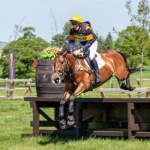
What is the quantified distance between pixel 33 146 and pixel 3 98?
17092 millimetres

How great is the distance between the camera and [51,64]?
1189 centimetres

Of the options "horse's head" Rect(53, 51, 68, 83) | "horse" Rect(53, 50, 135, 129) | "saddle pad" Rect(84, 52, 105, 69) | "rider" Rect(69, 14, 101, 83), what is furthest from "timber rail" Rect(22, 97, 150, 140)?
"horse's head" Rect(53, 51, 68, 83)

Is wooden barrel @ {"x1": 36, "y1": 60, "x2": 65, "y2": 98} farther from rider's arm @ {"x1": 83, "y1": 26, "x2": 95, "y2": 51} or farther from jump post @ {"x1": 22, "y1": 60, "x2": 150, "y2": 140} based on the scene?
rider's arm @ {"x1": 83, "y1": 26, "x2": 95, "y2": 51}

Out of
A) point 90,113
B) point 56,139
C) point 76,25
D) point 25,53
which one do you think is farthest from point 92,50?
point 25,53

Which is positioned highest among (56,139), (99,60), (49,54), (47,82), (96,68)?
(49,54)

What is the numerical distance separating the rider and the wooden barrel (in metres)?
1.09

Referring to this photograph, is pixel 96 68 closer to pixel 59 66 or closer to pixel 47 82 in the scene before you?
pixel 59 66

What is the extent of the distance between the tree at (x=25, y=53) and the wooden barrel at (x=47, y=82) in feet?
117

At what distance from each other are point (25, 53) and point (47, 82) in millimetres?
39470

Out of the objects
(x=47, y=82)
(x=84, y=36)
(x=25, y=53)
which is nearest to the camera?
(x=84, y=36)

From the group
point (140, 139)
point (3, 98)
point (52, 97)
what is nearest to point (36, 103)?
point (52, 97)

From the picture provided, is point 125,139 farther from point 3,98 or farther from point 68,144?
point 3,98

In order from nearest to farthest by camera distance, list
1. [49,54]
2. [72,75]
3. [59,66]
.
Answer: [59,66], [72,75], [49,54]

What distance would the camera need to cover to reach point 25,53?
51000 mm
